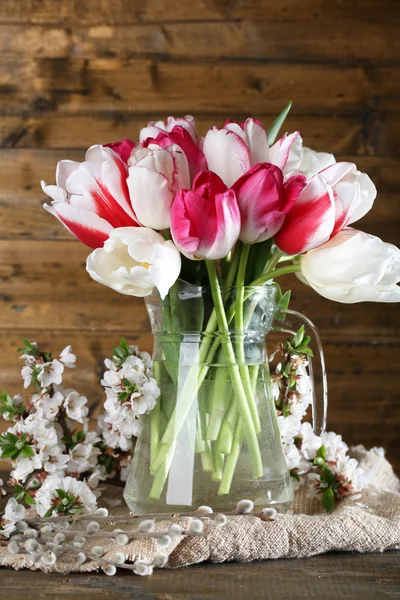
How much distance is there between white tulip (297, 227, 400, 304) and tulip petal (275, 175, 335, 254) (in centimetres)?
2

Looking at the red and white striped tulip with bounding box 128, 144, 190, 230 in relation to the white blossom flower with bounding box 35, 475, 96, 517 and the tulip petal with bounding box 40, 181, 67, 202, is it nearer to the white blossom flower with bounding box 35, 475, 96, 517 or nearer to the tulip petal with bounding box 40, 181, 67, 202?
the tulip petal with bounding box 40, 181, 67, 202

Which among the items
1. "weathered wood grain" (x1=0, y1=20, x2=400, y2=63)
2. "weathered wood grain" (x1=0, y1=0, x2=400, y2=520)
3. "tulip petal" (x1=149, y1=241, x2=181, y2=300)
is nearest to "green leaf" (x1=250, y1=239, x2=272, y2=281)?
"tulip petal" (x1=149, y1=241, x2=181, y2=300)

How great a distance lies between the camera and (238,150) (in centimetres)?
65

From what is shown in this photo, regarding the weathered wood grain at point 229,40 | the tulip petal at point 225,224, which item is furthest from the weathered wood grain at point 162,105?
the tulip petal at point 225,224

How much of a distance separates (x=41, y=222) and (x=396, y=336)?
36.4 inches

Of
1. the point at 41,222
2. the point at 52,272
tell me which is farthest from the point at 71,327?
the point at 41,222

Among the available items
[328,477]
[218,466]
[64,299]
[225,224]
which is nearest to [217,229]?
[225,224]

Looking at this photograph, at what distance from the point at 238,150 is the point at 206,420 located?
0.78 ft

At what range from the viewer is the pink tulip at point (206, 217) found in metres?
0.61

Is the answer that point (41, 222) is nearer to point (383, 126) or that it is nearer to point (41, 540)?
point (383, 126)

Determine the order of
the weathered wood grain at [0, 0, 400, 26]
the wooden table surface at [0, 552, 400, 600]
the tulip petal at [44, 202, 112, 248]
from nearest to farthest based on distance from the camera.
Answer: the wooden table surface at [0, 552, 400, 600] < the tulip petal at [44, 202, 112, 248] < the weathered wood grain at [0, 0, 400, 26]

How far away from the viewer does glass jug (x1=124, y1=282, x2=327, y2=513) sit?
26.9 inches

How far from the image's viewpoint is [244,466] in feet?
2.27

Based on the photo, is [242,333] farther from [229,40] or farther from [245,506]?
[229,40]
